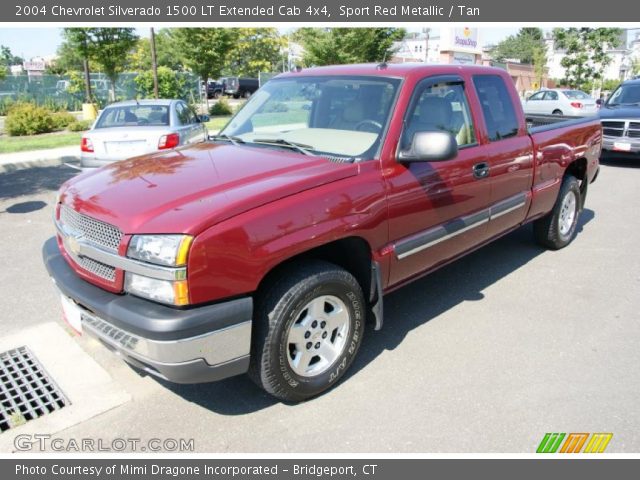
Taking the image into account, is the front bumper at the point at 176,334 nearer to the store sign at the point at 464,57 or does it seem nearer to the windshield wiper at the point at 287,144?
the windshield wiper at the point at 287,144

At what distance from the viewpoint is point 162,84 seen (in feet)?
82.1

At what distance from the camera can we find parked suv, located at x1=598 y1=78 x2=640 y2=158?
10.7 metres

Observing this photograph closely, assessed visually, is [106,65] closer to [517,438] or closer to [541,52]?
[517,438]

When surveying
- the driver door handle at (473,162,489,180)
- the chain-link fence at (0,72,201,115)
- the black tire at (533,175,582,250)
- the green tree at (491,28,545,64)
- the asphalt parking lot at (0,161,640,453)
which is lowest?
the asphalt parking lot at (0,161,640,453)

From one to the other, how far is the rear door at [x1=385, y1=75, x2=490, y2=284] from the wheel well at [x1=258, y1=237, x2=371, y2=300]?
21 cm

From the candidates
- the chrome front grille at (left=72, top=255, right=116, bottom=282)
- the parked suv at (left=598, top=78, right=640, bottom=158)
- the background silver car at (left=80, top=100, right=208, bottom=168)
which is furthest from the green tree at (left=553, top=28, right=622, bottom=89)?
the chrome front grille at (left=72, top=255, right=116, bottom=282)

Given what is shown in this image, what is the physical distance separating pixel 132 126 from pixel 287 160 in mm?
5997

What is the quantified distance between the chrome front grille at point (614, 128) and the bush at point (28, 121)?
1641 cm

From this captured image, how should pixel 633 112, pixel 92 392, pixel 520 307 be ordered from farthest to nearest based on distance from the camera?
pixel 633 112
pixel 520 307
pixel 92 392

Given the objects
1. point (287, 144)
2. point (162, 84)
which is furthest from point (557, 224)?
point (162, 84)

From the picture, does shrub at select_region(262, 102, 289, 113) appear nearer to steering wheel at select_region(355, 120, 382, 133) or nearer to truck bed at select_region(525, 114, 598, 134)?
steering wheel at select_region(355, 120, 382, 133)

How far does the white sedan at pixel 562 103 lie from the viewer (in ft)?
65.3

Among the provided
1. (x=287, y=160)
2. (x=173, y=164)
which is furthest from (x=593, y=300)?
(x=173, y=164)

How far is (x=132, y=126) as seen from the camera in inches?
331
